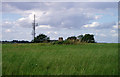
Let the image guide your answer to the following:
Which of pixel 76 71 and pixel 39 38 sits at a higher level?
pixel 39 38

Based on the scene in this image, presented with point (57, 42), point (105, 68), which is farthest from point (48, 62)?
point (57, 42)

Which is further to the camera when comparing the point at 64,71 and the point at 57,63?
the point at 57,63

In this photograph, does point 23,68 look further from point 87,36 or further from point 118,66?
point 87,36

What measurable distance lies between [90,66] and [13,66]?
8.42 feet

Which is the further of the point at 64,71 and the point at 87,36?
the point at 87,36

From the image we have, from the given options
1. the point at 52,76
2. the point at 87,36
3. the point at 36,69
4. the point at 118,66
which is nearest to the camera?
the point at 52,76

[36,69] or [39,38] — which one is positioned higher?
[39,38]

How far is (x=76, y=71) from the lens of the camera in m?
5.12

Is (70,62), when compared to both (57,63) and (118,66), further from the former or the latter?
(118,66)

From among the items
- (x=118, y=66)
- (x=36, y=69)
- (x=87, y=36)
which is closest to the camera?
(x=36, y=69)

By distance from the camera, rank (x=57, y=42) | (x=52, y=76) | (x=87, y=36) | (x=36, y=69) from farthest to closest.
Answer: (x=87, y=36)
(x=57, y=42)
(x=36, y=69)
(x=52, y=76)

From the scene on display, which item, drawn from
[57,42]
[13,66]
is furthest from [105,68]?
[57,42]

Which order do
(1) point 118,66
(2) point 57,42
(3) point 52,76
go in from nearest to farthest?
(3) point 52,76 < (1) point 118,66 < (2) point 57,42

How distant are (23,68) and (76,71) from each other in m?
1.73
